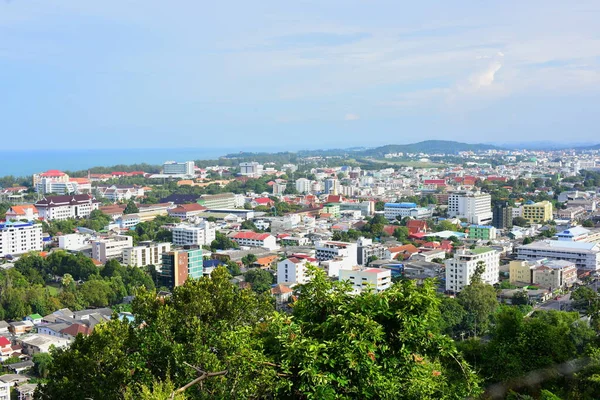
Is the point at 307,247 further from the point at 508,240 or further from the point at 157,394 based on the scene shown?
the point at 157,394

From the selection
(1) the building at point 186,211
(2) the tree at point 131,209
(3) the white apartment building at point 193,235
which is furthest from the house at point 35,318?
(2) the tree at point 131,209

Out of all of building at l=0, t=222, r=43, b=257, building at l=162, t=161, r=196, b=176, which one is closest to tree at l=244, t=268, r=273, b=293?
building at l=0, t=222, r=43, b=257

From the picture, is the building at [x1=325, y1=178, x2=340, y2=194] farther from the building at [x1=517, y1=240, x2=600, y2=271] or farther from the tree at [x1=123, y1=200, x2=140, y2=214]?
the building at [x1=517, y1=240, x2=600, y2=271]

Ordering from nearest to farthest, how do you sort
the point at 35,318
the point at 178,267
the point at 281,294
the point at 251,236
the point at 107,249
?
the point at 35,318, the point at 281,294, the point at 178,267, the point at 107,249, the point at 251,236

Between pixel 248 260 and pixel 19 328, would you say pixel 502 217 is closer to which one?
pixel 248 260

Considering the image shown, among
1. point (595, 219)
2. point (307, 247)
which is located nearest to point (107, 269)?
point (307, 247)

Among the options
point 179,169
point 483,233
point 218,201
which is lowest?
point 483,233

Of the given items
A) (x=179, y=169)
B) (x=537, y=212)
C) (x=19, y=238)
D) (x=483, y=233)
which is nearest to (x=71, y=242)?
(x=19, y=238)
